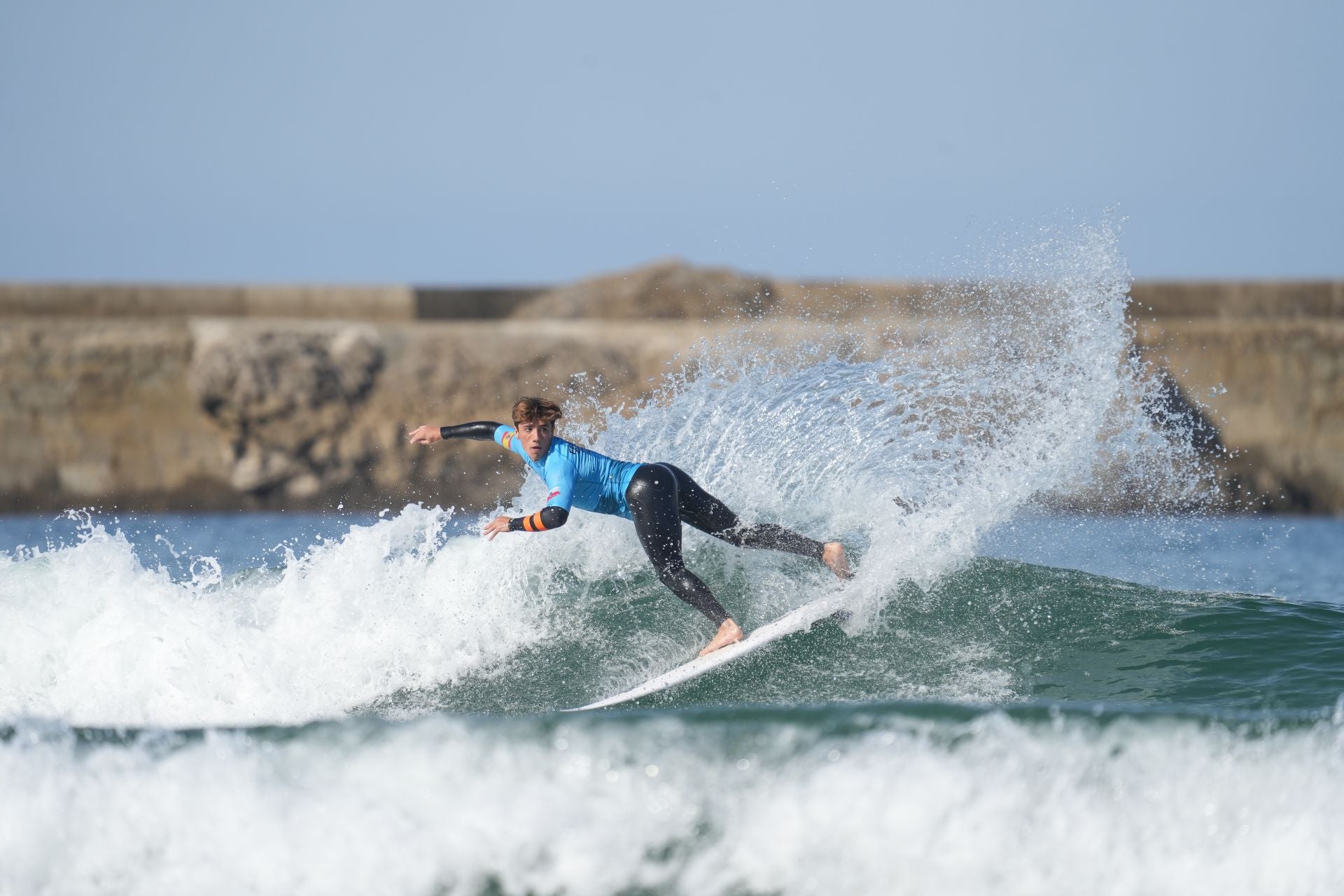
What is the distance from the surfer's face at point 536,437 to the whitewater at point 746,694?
1.15 metres

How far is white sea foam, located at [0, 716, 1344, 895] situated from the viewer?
4.40m

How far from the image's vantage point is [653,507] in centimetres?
639

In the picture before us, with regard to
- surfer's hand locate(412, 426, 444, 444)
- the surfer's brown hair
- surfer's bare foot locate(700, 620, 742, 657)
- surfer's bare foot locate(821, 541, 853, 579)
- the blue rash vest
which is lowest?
surfer's bare foot locate(700, 620, 742, 657)

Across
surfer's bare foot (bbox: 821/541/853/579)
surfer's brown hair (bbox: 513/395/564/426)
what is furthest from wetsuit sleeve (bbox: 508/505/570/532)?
surfer's bare foot (bbox: 821/541/853/579)

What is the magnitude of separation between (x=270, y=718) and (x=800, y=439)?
3.90 meters

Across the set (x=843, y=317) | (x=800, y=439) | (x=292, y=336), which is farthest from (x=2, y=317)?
(x=800, y=439)

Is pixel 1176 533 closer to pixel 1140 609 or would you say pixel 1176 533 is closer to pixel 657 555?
pixel 1140 609

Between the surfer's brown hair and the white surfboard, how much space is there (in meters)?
1.36

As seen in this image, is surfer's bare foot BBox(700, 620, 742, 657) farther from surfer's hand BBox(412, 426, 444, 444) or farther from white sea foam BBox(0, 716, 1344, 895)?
surfer's hand BBox(412, 426, 444, 444)

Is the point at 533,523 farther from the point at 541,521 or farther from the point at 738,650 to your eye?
the point at 738,650

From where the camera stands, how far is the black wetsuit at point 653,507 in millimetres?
6230

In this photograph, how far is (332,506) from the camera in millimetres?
20609

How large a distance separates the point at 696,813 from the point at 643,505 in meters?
2.20

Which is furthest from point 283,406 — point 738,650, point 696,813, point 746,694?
point 696,813
